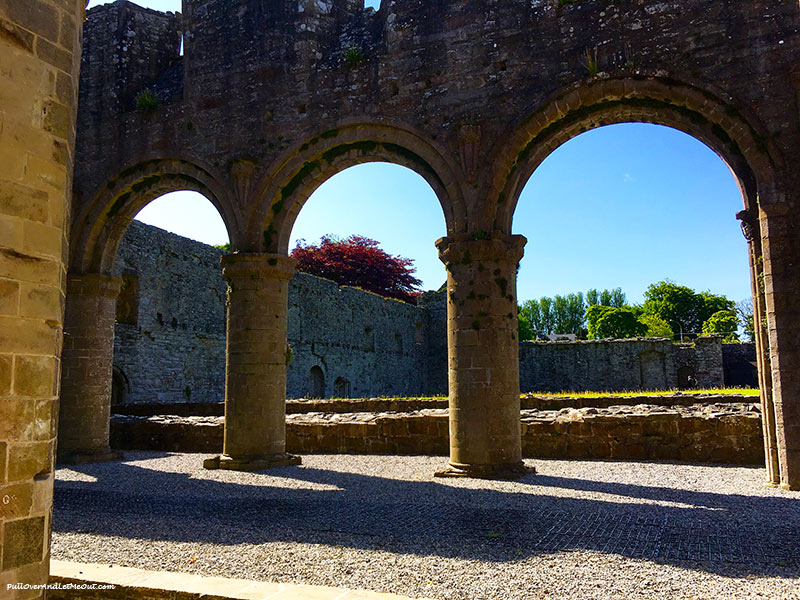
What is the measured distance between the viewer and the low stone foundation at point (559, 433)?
29.3 feet

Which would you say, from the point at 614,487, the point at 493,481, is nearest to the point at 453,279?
the point at 493,481

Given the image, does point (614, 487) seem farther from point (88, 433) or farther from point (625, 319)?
point (625, 319)

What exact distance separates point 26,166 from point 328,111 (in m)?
6.73

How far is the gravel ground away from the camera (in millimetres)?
3854

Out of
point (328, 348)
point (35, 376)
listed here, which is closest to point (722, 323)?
point (328, 348)

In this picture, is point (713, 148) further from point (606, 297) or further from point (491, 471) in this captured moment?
point (606, 297)

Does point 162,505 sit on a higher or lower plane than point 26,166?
lower

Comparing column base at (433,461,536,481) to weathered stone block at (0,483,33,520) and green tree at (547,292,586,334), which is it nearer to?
weathered stone block at (0,483,33,520)

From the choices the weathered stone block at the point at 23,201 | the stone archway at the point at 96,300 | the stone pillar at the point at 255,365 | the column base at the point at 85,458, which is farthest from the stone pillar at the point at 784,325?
the column base at the point at 85,458

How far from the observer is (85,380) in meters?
10.9

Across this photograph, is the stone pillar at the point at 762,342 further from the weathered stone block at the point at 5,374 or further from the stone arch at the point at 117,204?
the stone arch at the point at 117,204

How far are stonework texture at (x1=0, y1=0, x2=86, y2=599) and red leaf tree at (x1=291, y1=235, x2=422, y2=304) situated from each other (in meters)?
34.3

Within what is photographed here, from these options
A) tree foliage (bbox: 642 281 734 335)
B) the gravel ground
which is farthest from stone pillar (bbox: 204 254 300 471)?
tree foliage (bbox: 642 281 734 335)

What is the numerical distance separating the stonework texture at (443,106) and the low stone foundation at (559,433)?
5.66ft
